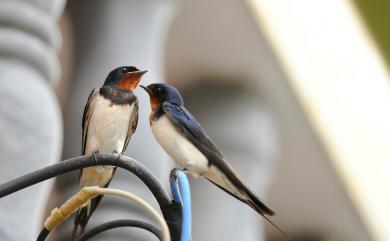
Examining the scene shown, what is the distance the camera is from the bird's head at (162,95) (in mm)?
735

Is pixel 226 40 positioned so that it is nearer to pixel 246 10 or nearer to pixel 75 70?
pixel 246 10

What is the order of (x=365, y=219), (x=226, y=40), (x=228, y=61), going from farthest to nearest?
(x=365, y=219), (x=226, y=40), (x=228, y=61)

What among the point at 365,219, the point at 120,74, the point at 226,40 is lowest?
the point at 365,219

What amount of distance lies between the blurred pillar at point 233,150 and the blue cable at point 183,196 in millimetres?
1102

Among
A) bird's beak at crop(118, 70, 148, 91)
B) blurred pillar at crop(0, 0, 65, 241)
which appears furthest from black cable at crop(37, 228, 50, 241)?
blurred pillar at crop(0, 0, 65, 241)

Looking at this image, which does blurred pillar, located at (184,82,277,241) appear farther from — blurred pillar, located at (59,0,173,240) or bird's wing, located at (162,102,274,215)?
bird's wing, located at (162,102,274,215)

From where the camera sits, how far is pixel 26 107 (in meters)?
1.18

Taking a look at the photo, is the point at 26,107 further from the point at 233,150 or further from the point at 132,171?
the point at 233,150

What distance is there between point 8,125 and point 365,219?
1.70 m

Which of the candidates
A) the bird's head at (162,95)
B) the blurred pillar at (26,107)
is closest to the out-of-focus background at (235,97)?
the blurred pillar at (26,107)

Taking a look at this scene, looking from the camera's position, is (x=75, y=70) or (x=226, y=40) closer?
(x=75, y=70)

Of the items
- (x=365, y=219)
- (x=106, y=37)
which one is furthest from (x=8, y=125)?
(x=365, y=219)

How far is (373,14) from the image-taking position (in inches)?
112

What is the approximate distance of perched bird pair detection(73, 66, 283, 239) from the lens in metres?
0.71
